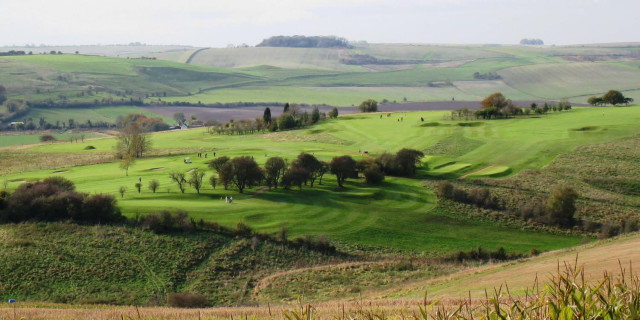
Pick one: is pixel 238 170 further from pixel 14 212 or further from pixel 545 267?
pixel 545 267

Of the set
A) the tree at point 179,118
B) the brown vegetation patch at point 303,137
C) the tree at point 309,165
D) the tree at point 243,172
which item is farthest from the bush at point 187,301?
the tree at point 179,118

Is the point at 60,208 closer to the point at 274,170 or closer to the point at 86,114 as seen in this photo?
the point at 274,170

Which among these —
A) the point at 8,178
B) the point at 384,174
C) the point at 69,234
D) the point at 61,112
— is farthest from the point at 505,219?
the point at 61,112

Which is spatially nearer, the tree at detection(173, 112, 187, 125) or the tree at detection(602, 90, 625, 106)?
the tree at detection(602, 90, 625, 106)

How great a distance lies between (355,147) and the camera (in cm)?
9344

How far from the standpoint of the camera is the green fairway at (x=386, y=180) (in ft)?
171

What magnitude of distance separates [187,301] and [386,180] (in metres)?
40.0

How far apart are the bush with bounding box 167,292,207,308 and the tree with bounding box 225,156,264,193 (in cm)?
2822

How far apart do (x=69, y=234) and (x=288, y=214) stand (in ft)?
62.8

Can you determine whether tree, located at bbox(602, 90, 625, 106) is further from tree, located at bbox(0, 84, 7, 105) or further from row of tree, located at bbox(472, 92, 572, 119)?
tree, located at bbox(0, 84, 7, 105)

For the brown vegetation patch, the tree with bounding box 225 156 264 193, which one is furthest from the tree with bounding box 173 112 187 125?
the tree with bounding box 225 156 264 193

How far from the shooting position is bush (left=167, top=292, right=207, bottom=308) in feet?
106

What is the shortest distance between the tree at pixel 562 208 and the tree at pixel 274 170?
92.5 feet

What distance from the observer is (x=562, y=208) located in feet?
184
